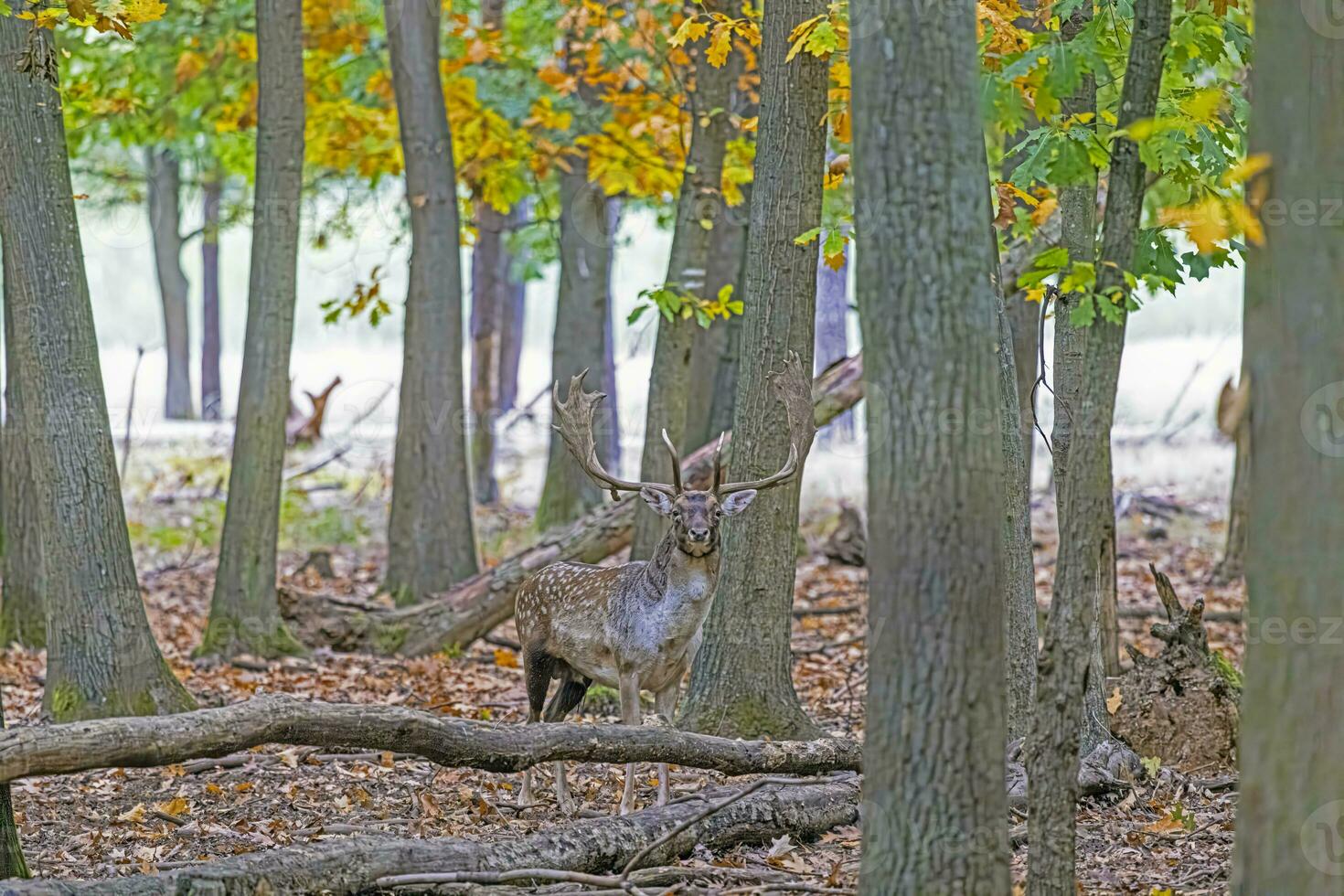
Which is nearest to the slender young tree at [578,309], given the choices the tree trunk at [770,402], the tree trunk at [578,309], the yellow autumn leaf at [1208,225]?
the tree trunk at [578,309]

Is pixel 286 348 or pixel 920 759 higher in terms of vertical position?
pixel 286 348

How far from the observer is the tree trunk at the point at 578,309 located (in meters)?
17.4

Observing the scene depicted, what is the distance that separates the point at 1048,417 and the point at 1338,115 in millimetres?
28954

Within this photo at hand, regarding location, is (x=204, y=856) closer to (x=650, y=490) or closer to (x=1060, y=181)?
(x=650, y=490)

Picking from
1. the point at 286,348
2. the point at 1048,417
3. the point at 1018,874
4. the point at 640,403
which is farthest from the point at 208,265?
the point at 1018,874

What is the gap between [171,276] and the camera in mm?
34719

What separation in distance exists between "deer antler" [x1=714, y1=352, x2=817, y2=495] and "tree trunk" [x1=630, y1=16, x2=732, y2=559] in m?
3.07

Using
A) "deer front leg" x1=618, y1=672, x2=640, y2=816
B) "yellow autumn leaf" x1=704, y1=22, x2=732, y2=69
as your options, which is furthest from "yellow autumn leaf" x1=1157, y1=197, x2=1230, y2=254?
"yellow autumn leaf" x1=704, y1=22, x2=732, y2=69

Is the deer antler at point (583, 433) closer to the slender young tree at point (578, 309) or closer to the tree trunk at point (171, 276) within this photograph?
the slender young tree at point (578, 309)

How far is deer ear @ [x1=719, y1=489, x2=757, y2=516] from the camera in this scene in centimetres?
806

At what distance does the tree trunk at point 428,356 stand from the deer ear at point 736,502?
655 centimetres

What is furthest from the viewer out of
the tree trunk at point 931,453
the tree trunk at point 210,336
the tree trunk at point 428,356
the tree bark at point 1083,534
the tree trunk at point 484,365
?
the tree trunk at point 210,336

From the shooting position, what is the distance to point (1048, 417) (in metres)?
32.6

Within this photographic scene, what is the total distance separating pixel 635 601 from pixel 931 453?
3958 mm
